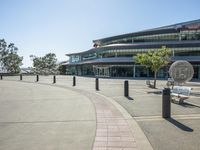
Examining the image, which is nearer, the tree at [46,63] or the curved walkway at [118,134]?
the curved walkway at [118,134]

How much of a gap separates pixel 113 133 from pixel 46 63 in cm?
8602

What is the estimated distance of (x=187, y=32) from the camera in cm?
5562

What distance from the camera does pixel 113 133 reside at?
7.39m

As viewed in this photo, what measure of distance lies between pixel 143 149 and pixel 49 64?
87668 millimetres

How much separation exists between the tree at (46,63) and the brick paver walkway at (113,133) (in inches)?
3102

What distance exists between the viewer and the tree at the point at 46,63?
290 feet

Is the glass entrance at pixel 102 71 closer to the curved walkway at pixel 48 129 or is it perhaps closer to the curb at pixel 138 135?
the curved walkway at pixel 48 129

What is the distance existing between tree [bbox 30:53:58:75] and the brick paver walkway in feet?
259

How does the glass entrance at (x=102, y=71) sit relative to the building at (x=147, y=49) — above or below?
below

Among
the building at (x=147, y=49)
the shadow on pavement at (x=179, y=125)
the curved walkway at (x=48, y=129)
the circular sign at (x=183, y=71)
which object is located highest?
the building at (x=147, y=49)

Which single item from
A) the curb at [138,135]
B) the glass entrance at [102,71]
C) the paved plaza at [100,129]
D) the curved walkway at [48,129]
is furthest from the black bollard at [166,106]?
the glass entrance at [102,71]

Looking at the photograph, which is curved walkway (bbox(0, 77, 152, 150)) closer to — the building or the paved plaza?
the paved plaza

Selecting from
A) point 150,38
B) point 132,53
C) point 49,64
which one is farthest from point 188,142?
point 49,64

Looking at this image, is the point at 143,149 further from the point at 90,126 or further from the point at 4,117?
the point at 4,117
